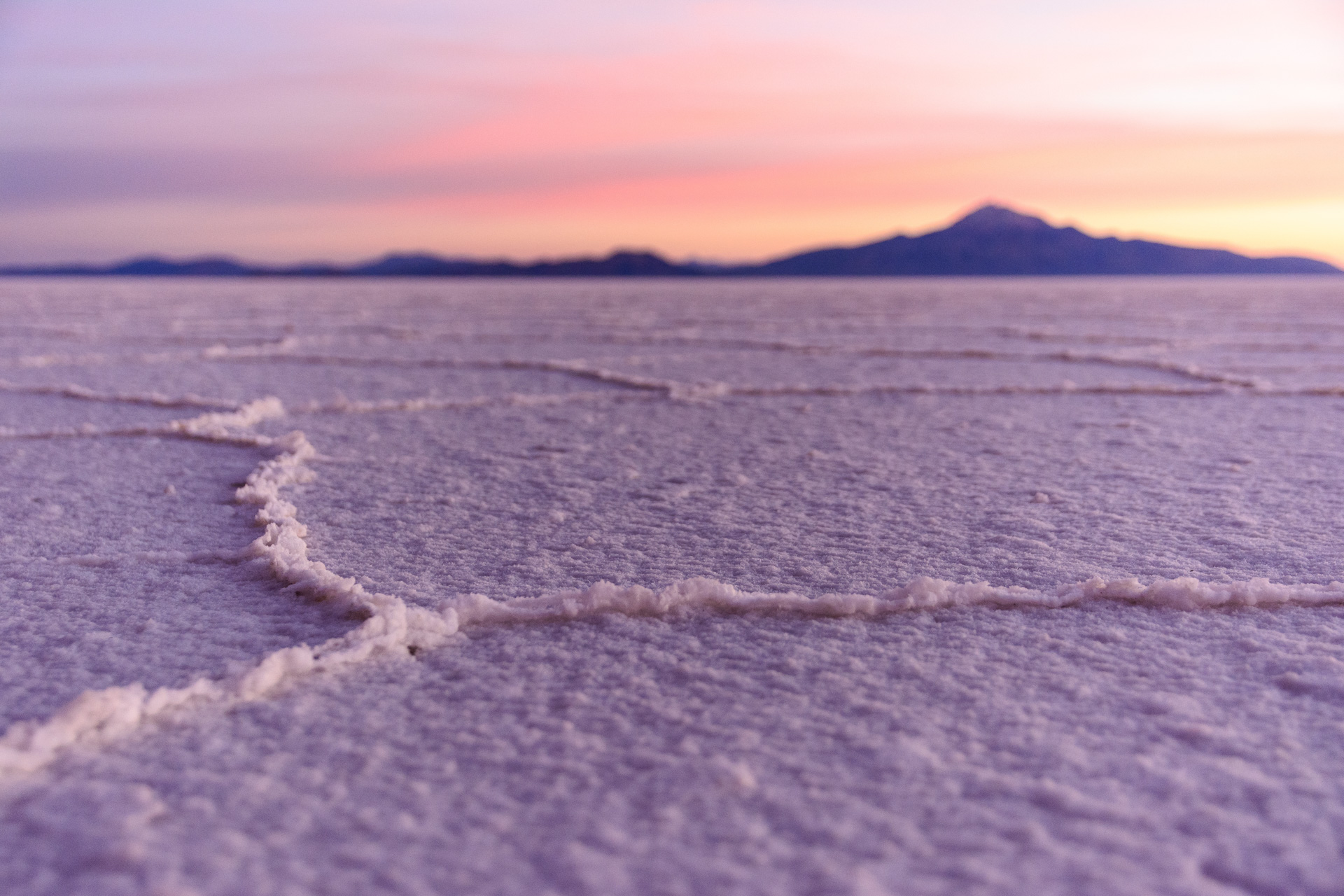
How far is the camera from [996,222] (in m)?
125

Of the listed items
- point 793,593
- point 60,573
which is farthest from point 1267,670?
point 60,573

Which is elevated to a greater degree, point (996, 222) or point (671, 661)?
point (996, 222)

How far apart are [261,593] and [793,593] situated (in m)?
0.96

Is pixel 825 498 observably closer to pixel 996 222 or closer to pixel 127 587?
pixel 127 587

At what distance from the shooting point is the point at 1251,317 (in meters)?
12.3

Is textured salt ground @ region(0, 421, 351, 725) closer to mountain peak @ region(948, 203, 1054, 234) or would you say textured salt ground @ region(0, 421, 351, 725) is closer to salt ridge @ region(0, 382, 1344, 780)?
salt ridge @ region(0, 382, 1344, 780)

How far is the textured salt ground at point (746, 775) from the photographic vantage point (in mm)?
1075

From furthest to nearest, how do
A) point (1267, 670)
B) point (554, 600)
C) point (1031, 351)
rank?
point (1031, 351) < point (554, 600) < point (1267, 670)

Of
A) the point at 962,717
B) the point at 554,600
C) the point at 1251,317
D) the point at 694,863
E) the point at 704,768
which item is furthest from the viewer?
the point at 1251,317

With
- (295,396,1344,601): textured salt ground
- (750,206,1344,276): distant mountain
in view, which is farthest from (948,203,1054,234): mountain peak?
(295,396,1344,601): textured salt ground

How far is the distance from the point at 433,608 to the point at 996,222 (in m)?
131

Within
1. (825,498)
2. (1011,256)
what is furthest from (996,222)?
(825,498)

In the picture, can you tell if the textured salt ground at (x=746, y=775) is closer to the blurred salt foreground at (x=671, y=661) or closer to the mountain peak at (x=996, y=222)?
the blurred salt foreground at (x=671, y=661)

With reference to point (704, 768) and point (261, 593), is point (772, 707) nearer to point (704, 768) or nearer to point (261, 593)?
point (704, 768)
